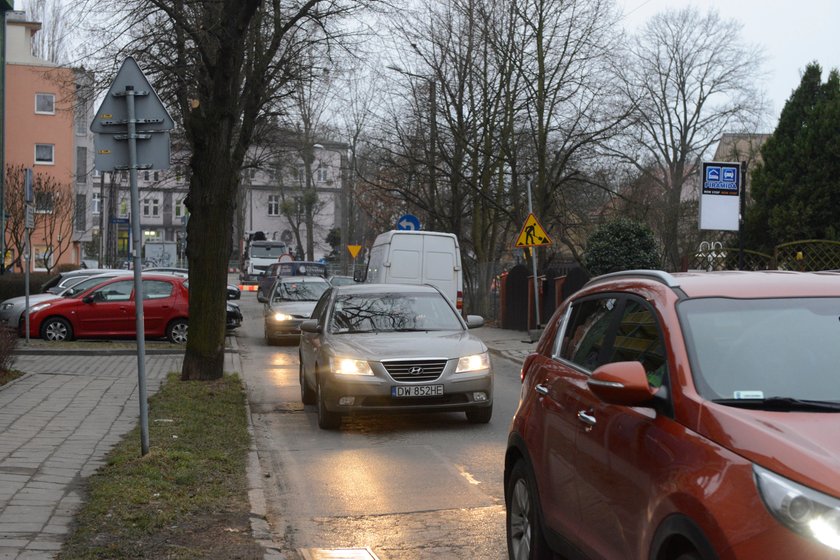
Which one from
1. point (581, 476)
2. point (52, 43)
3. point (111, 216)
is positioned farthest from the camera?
point (52, 43)

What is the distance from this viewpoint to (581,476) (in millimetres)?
4613

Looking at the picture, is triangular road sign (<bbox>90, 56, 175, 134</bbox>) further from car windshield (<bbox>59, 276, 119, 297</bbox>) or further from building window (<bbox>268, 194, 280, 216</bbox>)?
building window (<bbox>268, 194, 280, 216</bbox>)

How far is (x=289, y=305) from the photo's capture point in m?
24.0

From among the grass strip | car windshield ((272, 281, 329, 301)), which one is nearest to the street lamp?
car windshield ((272, 281, 329, 301))

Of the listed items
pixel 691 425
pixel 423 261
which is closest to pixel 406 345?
pixel 691 425

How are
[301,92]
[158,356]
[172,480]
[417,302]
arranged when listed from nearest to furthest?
[172,480] < [417,302] < [158,356] < [301,92]

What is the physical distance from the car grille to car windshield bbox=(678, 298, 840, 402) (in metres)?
7.07

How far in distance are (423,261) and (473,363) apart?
1225 centimetres

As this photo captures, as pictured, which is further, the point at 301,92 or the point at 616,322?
the point at 301,92

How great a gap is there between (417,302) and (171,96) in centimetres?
1032

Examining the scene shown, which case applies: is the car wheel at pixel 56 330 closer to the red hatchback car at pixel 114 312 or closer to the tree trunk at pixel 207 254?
the red hatchback car at pixel 114 312

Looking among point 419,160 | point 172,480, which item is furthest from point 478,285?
point 172,480

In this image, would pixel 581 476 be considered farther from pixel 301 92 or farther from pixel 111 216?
pixel 111 216

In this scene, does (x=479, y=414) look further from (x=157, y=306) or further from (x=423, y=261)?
(x=157, y=306)
